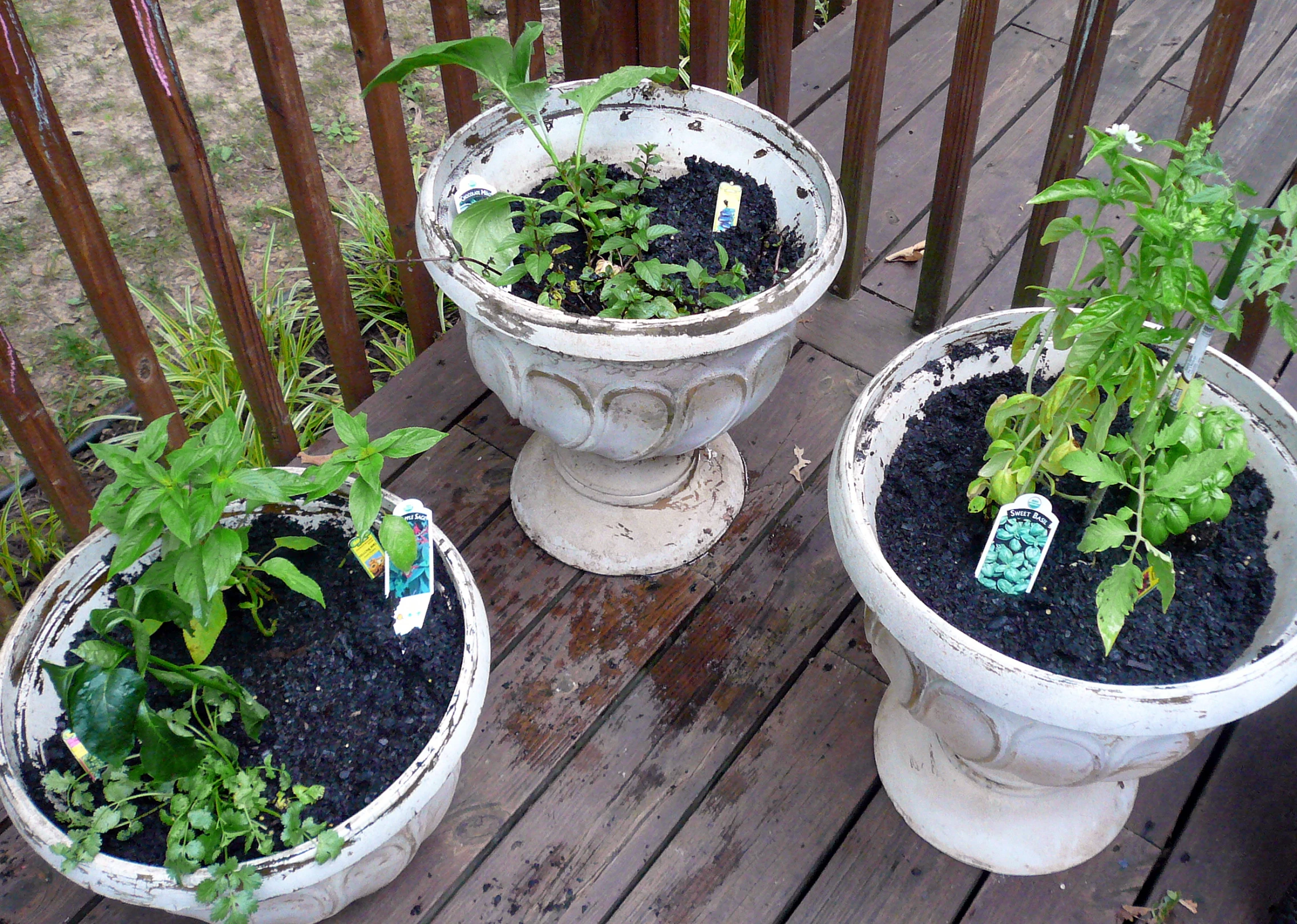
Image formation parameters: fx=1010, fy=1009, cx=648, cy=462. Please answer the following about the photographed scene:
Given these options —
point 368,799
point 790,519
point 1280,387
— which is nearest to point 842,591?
point 790,519

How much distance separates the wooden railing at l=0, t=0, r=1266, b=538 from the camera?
1227mm

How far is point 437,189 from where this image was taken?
1.43 m

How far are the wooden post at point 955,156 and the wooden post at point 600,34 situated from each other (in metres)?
0.54

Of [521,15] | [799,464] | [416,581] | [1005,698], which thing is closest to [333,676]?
[416,581]

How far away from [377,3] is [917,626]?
3.70 ft

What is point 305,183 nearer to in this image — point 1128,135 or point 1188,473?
point 1128,135

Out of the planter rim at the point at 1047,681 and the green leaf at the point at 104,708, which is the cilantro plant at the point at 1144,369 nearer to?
the planter rim at the point at 1047,681

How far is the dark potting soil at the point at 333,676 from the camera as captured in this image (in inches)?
46.6

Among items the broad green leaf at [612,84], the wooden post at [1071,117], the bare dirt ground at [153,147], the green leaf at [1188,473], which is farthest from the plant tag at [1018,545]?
the bare dirt ground at [153,147]

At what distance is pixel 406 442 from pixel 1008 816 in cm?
94

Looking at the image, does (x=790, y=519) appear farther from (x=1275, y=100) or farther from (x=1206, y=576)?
(x=1275, y=100)

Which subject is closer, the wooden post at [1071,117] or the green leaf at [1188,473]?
the green leaf at [1188,473]

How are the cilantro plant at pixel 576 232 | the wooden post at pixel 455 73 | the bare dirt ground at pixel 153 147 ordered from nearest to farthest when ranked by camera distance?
the cilantro plant at pixel 576 232 < the wooden post at pixel 455 73 < the bare dirt ground at pixel 153 147

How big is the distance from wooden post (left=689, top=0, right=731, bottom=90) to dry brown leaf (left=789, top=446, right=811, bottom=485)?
0.66 m
